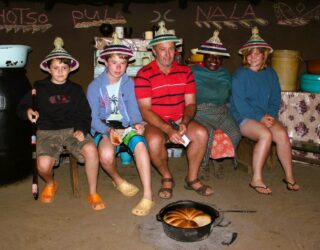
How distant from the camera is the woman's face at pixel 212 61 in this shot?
15.6 ft

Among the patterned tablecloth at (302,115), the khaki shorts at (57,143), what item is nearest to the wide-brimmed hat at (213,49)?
the patterned tablecloth at (302,115)

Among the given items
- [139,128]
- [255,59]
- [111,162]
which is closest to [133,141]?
[139,128]

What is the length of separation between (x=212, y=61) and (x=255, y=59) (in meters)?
0.56

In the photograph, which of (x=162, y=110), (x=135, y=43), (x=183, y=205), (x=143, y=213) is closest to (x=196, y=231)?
(x=183, y=205)

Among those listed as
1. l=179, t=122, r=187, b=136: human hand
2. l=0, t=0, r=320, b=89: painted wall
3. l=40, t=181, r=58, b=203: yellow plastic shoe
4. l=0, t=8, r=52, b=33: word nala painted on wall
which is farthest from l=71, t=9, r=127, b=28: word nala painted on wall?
l=40, t=181, r=58, b=203: yellow plastic shoe

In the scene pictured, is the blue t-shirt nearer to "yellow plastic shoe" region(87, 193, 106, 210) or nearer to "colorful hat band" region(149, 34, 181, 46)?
"colorful hat band" region(149, 34, 181, 46)

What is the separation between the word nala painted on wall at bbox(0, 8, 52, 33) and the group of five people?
4.54 ft

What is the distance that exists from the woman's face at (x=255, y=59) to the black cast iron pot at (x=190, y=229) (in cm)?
226

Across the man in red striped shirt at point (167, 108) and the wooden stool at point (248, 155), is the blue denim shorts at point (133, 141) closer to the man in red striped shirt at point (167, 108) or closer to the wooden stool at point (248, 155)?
the man in red striped shirt at point (167, 108)

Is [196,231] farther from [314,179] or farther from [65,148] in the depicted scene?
[314,179]

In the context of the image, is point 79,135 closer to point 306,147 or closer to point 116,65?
point 116,65

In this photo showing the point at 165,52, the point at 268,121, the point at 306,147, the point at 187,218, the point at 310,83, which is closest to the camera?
the point at 187,218

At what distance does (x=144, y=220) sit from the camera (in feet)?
12.2

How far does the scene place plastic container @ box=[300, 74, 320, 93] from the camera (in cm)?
520
